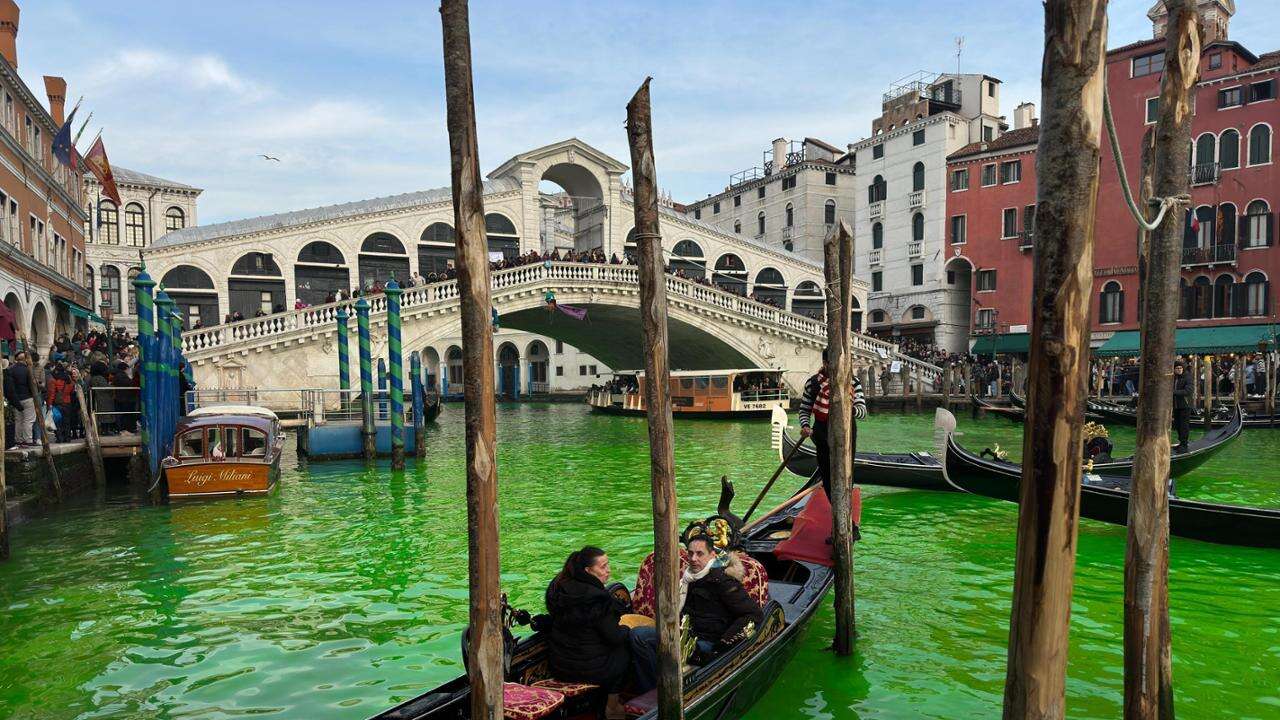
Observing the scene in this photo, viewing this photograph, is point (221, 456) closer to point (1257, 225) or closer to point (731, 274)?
point (1257, 225)

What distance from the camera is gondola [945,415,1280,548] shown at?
277 inches

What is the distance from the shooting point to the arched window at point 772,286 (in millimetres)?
35125

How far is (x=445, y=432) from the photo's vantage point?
Answer: 20266 mm

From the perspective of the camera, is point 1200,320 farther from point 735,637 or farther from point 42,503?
point 42,503

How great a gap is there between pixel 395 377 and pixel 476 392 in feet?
35.7

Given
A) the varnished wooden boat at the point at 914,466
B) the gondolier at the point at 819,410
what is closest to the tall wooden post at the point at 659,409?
the gondolier at the point at 819,410

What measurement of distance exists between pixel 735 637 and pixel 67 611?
16.0 feet

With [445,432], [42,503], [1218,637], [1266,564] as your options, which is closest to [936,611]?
[1218,637]

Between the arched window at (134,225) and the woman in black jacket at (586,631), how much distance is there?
109 feet

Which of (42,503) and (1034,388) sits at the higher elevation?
(1034,388)

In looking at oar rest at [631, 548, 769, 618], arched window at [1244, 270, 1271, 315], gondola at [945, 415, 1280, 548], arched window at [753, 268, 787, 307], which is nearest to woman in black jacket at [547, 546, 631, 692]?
oar rest at [631, 548, 769, 618]

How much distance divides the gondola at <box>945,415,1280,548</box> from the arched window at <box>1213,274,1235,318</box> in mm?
18838

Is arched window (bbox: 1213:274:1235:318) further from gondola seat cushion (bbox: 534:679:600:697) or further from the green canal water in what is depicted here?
gondola seat cushion (bbox: 534:679:600:697)

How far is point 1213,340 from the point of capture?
22219mm
